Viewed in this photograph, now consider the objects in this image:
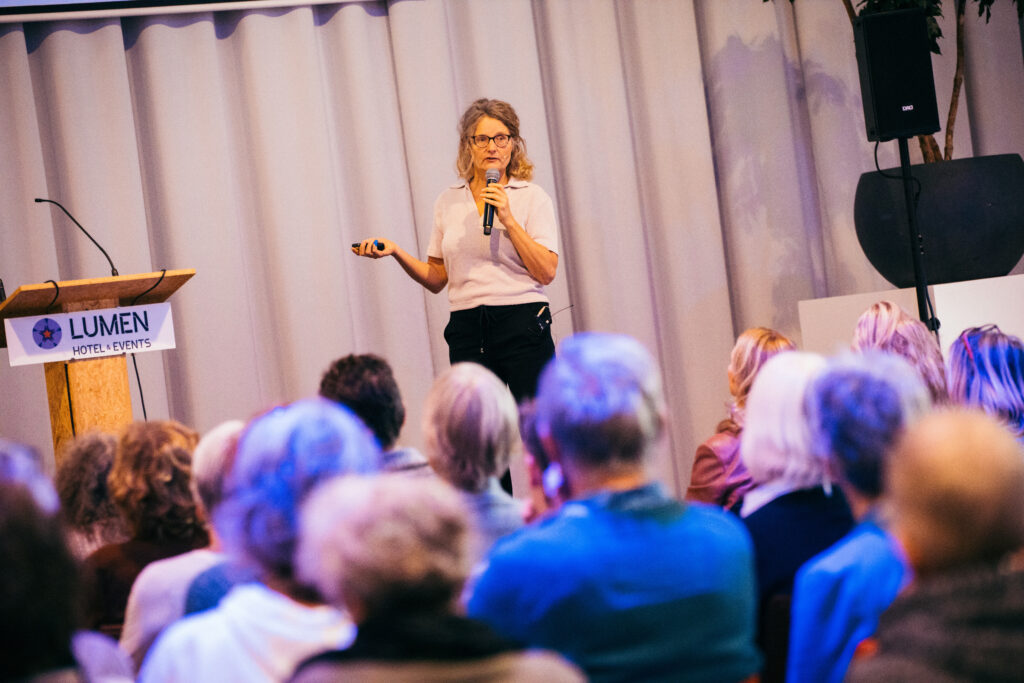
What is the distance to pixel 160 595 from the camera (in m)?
1.61

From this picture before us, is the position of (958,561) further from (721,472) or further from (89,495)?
(89,495)

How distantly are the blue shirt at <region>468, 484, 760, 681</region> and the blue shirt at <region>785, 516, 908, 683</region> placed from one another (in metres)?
0.15

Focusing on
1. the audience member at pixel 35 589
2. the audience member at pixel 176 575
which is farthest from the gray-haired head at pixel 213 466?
the audience member at pixel 35 589

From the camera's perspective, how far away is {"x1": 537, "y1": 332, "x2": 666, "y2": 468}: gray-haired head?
1442mm

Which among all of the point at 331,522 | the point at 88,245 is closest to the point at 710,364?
the point at 88,245

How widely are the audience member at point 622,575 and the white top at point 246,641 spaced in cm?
20

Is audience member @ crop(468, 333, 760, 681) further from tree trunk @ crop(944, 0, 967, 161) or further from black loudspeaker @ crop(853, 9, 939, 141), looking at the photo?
tree trunk @ crop(944, 0, 967, 161)

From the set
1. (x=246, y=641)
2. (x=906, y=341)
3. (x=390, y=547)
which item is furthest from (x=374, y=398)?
(x=906, y=341)

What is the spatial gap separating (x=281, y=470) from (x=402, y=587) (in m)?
0.44

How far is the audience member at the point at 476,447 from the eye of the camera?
1872 millimetres

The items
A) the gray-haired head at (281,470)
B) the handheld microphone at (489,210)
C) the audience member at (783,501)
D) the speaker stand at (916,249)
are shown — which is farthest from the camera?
the speaker stand at (916,249)

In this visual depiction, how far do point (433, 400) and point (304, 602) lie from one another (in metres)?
0.64

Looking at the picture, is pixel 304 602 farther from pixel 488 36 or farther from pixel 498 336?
pixel 488 36

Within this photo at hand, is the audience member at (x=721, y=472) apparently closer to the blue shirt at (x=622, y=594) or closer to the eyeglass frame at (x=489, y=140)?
the blue shirt at (x=622, y=594)
